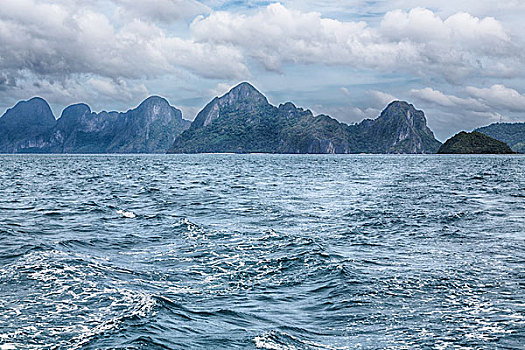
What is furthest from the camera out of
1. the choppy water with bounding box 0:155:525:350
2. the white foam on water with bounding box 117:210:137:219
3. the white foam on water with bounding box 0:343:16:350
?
the white foam on water with bounding box 117:210:137:219

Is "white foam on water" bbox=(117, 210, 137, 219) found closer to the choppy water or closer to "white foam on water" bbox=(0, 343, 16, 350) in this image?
the choppy water

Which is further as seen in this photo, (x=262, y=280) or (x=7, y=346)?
(x=262, y=280)

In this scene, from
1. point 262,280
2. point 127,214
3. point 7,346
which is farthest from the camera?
point 127,214

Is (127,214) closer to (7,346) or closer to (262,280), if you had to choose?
(262,280)

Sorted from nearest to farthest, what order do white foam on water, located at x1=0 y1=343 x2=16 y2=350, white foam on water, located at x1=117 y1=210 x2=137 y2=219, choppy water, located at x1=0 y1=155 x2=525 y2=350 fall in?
white foam on water, located at x1=0 y1=343 x2=16 y2=350 < choppy water, located at x1=0 y1=155 x2=525 y2=350 < white foam on water, located at x1=117 y1=210 x2=137 y2=219

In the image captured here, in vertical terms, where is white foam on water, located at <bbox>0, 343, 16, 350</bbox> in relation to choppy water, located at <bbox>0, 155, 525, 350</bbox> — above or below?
below

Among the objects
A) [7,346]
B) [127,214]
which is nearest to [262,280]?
[7,346]

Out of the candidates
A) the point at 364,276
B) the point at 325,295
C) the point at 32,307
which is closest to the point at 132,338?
the point at 32,307

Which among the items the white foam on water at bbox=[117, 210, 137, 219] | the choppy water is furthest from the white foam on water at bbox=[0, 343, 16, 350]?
the white foam on water at bbox=[117, 210, 137, 219]

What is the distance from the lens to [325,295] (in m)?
13.6

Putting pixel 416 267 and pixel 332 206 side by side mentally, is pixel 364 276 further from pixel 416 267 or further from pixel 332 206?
pixel 332 206

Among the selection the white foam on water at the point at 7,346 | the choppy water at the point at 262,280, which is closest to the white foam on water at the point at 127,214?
→ the choppy water at the point at 262,280

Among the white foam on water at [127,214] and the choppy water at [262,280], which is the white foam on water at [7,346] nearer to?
the choppy water at [262,280]

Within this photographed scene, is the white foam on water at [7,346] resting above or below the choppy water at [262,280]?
below
